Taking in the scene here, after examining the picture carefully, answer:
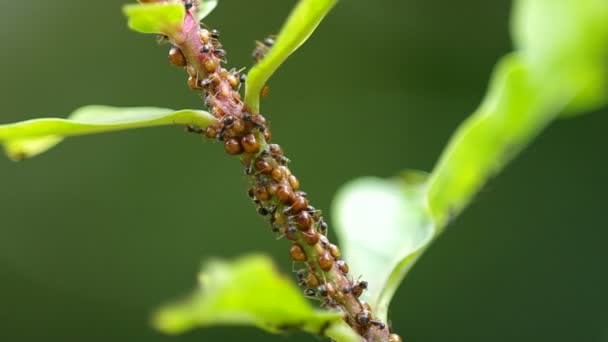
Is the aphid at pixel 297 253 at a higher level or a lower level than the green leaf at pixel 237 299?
higher

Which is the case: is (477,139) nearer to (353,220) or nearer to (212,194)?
(353,220)

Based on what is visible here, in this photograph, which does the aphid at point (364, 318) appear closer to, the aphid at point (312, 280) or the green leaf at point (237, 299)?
the aphid at point (312, 280)

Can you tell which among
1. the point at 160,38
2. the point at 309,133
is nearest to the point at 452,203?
the point at 160,38

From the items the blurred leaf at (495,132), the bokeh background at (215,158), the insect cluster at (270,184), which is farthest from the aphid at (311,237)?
the bokeh background at (215,158)

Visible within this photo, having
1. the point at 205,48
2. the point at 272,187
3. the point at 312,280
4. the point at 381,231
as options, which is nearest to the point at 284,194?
the point at 272,187

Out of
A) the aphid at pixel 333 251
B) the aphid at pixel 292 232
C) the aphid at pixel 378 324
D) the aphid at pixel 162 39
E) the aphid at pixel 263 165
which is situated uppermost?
the aphid at pixel 162 39

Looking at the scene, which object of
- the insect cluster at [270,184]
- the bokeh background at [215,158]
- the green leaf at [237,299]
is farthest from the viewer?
the bokeh background at [215,158]

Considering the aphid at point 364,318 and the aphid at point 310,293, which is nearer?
the aphid at point 364,318

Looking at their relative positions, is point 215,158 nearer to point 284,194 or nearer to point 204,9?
point 204,9
